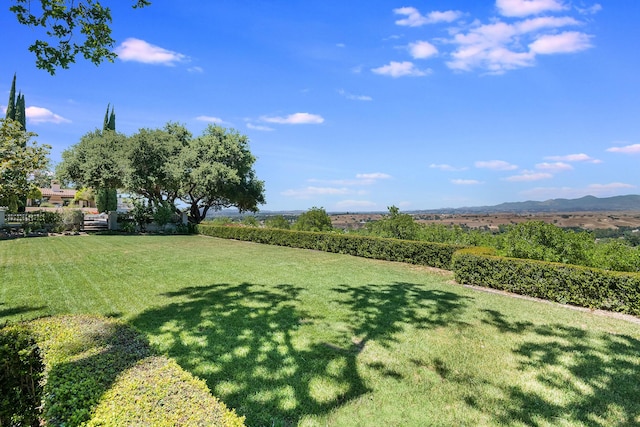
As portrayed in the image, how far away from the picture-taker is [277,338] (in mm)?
4816

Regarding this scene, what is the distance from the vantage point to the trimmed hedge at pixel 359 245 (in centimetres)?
1133

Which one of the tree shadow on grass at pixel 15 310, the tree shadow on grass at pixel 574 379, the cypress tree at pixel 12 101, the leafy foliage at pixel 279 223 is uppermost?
the cypress tree at pixel 12 101

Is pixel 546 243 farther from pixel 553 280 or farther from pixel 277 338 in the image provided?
pixel 277 338

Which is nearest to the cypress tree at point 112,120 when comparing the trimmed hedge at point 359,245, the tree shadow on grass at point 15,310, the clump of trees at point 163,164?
the clump of trees at point 163,164

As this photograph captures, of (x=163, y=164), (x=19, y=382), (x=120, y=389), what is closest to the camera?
(x=120, y=389)

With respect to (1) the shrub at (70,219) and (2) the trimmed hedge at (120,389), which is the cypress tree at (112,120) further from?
(2) the trimmed hedge at (120,389)

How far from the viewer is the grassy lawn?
3277mm

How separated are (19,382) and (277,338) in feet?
9.80

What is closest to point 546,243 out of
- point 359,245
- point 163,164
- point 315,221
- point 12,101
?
point 359,245

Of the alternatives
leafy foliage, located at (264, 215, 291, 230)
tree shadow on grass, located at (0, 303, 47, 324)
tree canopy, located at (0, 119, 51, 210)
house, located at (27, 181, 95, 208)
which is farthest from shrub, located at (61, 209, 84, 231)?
house, located at (27, 181, 95, 208)

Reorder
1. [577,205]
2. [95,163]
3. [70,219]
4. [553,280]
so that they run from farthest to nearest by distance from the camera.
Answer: [577,205] < [95,163] < [70,219] < [553,280]

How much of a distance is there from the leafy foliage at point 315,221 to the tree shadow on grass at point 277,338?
34.5ft

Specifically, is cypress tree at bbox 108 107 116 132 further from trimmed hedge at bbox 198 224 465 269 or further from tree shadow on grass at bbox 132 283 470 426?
tree shadow on grass at bbox 132 283 470 426

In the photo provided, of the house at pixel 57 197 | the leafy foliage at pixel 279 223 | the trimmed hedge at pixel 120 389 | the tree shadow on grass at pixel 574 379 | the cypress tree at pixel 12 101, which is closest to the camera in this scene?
the trimmed hedge at pixel 120 389
